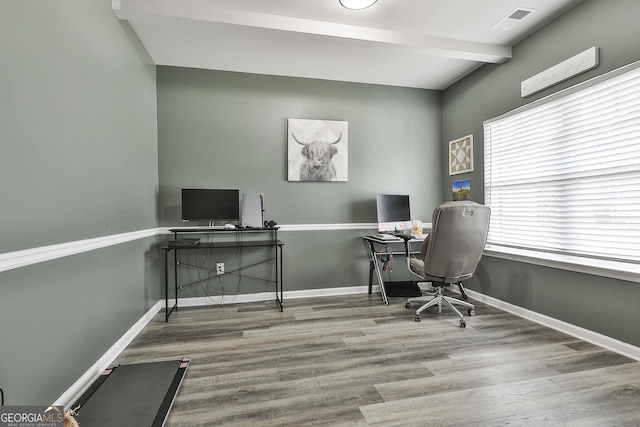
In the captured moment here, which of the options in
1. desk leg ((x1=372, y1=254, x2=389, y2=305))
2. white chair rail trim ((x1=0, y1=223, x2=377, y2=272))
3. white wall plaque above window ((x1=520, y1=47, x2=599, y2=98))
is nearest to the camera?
white chair rail trim ((x1=0, y1=223, x2=377, y2=272))

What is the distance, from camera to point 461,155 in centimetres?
384

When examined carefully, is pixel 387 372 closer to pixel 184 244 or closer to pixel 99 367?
pixel 99 367

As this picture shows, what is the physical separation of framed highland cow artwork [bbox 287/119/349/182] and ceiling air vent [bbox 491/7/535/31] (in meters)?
1.85

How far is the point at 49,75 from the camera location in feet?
5.00

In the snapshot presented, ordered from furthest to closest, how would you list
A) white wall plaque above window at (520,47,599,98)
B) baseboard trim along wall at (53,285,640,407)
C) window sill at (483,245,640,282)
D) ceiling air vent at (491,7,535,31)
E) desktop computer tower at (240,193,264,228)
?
desktop computer tower at (240,193,264,228)
ceiling air vent at (491,7,535,31)
white wall plaque above window at (520,47,599,98)
window sill at (483,245,640,282)
baseboard trim along wall at (53,285,640,407)

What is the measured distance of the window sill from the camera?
6.89ft

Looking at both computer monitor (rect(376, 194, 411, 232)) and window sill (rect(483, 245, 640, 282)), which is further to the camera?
computer monitor (rect(376, 194, 411, 232))

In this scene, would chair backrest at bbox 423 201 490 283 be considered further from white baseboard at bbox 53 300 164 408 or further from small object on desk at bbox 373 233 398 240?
white baseboard at bbox 53 300 164 408

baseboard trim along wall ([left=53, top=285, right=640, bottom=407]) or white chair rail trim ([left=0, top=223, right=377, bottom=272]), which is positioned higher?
white chair rail trim ([left=0, top=223, right=377, bottom=272])

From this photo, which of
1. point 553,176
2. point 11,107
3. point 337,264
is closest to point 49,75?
point 11,107

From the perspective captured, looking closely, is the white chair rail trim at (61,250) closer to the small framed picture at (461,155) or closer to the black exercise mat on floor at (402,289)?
the black exercise mat on floor at (402,289)

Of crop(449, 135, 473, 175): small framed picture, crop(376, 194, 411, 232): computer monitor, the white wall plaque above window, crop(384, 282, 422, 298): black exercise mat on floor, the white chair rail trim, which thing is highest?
the white wall plaque above window

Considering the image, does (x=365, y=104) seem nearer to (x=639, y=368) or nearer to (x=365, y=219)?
(x=365, y=219)

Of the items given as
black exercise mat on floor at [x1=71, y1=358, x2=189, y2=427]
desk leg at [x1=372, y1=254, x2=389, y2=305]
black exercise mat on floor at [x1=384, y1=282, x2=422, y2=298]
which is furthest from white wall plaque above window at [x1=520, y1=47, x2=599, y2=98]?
black exercise mat on floor at [x1=71, y1=358, x2=189, y2=427]
